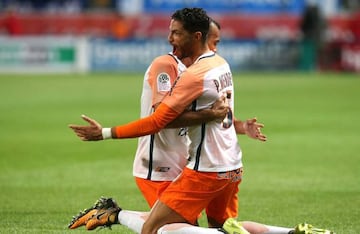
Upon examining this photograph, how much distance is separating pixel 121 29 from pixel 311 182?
27171 millimetres

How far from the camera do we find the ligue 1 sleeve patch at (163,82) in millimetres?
7691

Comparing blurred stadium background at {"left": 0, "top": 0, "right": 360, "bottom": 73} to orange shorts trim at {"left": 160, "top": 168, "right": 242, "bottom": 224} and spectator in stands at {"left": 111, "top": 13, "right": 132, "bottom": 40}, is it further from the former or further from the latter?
orange shorts trim at {"left": 160, "top": 168, "right": 242, "bottom": 224}

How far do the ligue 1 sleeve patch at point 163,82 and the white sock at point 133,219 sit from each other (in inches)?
40.9

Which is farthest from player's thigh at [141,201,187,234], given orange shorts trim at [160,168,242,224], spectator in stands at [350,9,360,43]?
spectator in stands at [350,9,360,43]

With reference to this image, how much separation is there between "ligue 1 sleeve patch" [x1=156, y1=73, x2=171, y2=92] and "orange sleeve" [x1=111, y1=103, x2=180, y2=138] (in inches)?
21.6

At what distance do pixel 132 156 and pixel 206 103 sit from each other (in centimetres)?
758

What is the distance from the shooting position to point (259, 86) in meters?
27.8

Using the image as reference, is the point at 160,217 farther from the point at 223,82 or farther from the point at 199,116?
the point at 223,82

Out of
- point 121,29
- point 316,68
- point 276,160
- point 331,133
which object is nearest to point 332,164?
point 276,160

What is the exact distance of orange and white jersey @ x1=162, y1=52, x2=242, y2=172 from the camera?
7.14 metres

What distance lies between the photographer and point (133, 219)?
25.7ft

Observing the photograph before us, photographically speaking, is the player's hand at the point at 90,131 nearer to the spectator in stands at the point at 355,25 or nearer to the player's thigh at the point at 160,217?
the player's thigh at the point at 160,217

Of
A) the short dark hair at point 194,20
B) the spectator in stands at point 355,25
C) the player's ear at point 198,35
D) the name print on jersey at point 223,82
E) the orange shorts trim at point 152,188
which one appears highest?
the short dark hair at point 194,20

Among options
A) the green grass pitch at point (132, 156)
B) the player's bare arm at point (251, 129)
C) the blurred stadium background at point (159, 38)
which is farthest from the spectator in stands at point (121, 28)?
→ the player's bare arm at point (251, 129)
